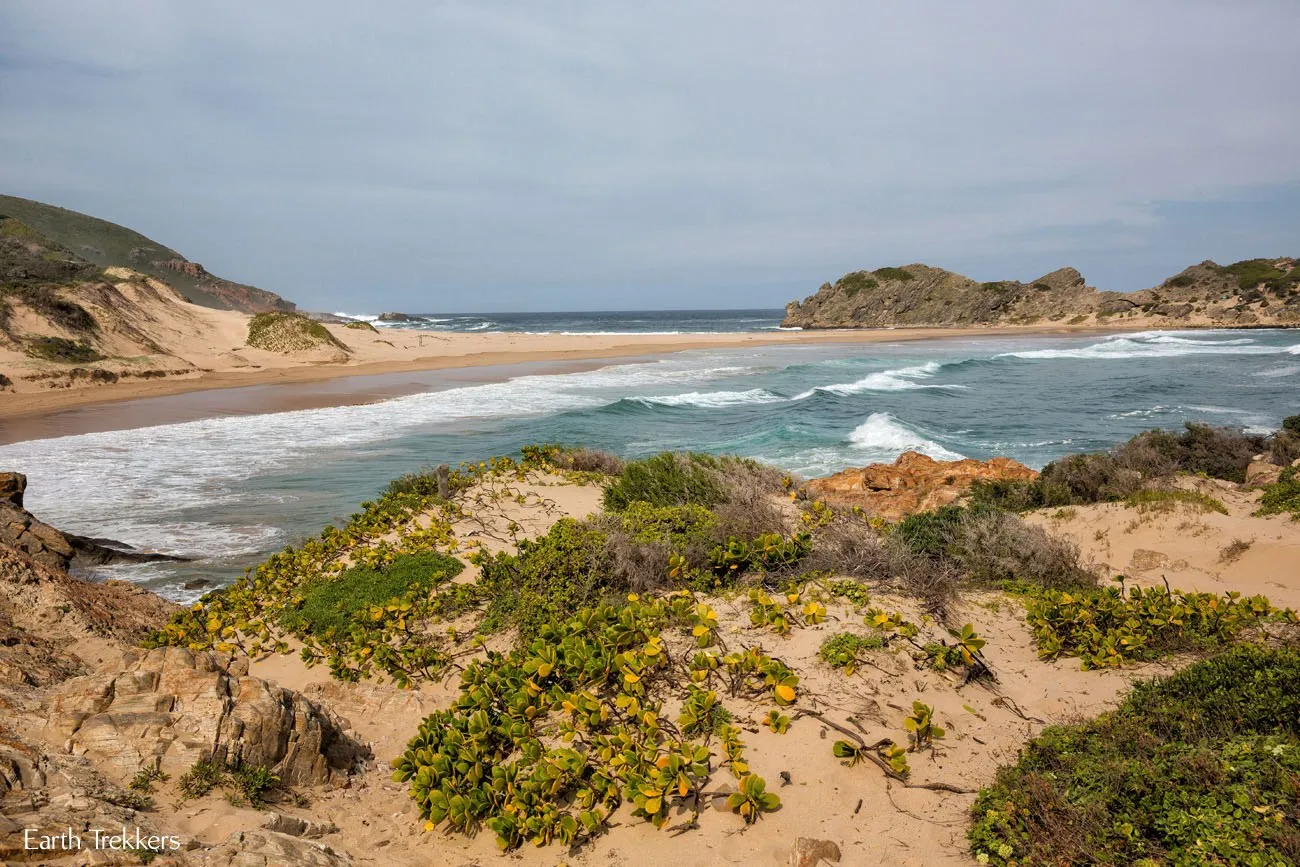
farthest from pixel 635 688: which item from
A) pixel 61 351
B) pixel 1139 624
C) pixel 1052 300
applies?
pixel 1052 300

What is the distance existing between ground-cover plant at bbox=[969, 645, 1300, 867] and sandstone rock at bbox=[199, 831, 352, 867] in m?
2.79

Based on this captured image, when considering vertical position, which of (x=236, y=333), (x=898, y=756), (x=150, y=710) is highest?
(x=236, y=333)

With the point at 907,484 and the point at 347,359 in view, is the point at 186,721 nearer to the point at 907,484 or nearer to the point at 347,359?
the point at 907,484

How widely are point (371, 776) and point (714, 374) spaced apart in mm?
30998

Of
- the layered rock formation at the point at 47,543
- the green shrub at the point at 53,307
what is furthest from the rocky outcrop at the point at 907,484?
the green shrub at the point at 53,307

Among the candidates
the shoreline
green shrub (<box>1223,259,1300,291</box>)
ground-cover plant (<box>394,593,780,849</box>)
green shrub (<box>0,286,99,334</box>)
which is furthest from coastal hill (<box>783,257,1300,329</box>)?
ground-cover plant (<box>394,593,780,849</box>)

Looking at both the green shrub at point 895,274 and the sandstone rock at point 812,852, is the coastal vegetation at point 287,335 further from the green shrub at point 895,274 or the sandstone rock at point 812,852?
the green shrub at point 895,274

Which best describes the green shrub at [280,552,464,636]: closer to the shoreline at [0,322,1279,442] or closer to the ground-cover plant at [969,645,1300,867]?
the ground-cover plant at [969,645,1300,867]

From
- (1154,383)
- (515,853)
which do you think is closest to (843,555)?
(515,853)

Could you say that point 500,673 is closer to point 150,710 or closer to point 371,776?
point 371,776

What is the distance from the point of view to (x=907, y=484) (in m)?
11.0

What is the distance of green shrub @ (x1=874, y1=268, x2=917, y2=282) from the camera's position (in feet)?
296

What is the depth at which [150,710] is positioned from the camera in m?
3.64

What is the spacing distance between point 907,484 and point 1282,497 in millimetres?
4341
